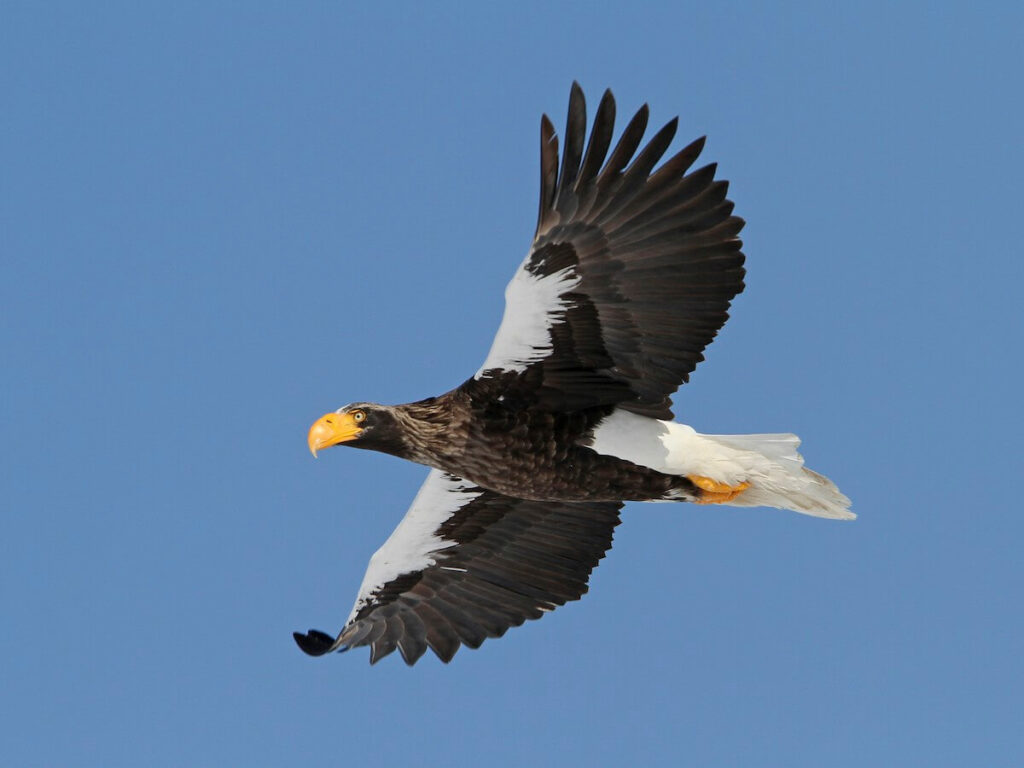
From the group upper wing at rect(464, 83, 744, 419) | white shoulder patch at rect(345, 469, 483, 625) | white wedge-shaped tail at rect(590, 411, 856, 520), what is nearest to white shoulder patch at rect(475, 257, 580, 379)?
upper wing at rect(464, 83, 744, 419)

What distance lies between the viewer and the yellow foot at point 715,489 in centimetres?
1077

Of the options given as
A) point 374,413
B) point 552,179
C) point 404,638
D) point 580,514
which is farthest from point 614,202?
point 404,638

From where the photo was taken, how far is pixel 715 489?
1082 centimetres

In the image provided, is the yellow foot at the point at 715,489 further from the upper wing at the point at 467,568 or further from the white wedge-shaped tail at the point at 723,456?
the upper wing at the point at 467,568

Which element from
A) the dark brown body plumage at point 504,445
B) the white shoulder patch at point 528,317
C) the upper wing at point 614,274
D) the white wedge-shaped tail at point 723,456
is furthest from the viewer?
the white wedge-shaped tail at point 723,456

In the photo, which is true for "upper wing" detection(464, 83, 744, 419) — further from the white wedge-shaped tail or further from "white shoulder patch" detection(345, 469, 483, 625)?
"white shoulder patch" detection(345, 469, 483, 625)

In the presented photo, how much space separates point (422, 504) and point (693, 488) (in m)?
2.34

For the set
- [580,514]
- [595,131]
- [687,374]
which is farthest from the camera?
[580,514]

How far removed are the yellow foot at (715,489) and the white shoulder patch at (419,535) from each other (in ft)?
6.34

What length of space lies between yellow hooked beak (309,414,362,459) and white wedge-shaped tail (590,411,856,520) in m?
1.69

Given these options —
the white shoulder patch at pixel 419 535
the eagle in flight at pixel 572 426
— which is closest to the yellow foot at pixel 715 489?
the eagle in flight at pixel 572 426

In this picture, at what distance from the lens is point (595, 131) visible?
9.35 m

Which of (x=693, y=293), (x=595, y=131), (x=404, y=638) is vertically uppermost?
(x=595, y=131)

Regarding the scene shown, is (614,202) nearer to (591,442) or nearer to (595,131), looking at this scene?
(595,131)
